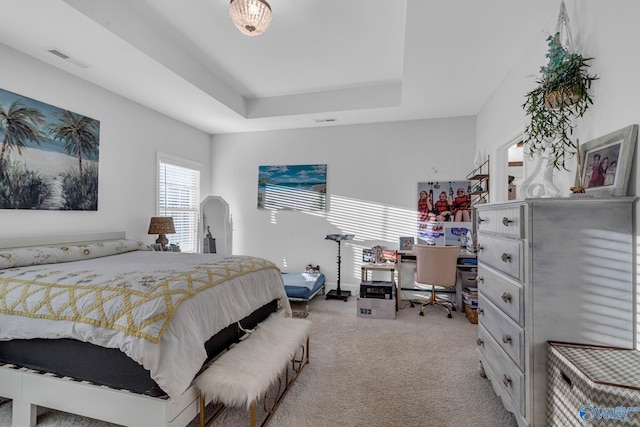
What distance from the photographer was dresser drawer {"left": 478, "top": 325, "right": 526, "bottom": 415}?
1.57m

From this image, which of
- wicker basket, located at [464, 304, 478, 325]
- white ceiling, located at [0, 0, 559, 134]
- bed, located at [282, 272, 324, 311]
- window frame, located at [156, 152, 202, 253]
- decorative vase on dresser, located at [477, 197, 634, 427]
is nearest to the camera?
decorative vase on dresser, located at [477, 197, 634, 427]

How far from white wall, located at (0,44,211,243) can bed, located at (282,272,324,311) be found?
2.03 meters

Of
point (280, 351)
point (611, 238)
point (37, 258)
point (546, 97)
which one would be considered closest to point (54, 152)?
point (37, 258)

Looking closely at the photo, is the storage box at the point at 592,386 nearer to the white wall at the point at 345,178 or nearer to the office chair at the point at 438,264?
the office chair at the point at 438,264

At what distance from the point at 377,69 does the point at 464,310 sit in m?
3.26

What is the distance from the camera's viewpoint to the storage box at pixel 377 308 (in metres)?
3.70

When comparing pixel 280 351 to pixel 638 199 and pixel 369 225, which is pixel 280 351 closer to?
pixel 638 199

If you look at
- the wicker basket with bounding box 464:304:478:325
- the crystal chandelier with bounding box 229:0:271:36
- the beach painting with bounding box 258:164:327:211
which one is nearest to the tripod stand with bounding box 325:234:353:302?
the beach painting with bounding box 258:164:327:211

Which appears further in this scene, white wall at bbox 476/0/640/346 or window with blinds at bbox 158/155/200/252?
window with blinds at bbox 158/155/200/252

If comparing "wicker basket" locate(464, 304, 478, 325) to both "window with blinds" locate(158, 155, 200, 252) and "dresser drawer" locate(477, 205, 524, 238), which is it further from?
"window with blinds" locate(158, 155, 200, 252)

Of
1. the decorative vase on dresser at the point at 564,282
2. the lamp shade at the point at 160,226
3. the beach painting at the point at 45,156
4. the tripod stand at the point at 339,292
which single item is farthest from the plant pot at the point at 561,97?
the beach painting at the point at 45,156

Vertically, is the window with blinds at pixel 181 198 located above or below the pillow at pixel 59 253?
above

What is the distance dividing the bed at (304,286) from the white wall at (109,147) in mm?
2027

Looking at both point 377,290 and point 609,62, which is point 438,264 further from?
point 609,62
